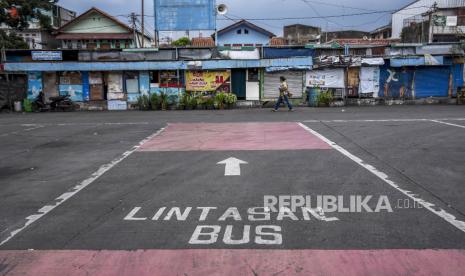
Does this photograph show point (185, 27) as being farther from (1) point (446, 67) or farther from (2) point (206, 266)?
(2) point (206, 266)

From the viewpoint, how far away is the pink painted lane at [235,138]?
12.0 meters

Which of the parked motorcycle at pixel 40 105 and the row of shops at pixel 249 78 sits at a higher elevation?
the row of shops at pixel 249 78

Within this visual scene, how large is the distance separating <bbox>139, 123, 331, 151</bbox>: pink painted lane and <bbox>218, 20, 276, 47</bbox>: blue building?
34.9m

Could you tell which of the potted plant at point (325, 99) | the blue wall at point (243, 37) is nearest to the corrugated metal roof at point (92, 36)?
the blue wall at point (243, 37)

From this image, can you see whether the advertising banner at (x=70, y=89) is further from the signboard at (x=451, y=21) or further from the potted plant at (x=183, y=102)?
the signboard at (x=451, y=21)

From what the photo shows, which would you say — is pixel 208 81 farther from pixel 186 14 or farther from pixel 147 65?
pixel 186 14

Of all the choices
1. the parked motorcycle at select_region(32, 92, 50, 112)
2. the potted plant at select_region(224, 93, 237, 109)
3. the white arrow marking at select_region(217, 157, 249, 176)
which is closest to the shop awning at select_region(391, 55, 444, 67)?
the potted plant at select_region(224, 93, 237, 109)

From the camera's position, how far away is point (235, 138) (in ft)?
45.2

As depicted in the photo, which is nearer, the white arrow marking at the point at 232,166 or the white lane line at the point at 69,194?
the white lane line at the point at 69,194

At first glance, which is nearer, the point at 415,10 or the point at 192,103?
the point at 192,103

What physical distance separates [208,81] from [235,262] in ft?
78.6

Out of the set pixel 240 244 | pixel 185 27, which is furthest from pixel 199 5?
pixel 240 244

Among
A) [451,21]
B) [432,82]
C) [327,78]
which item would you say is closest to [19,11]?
[327,78]

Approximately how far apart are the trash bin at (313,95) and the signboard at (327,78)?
37cm
